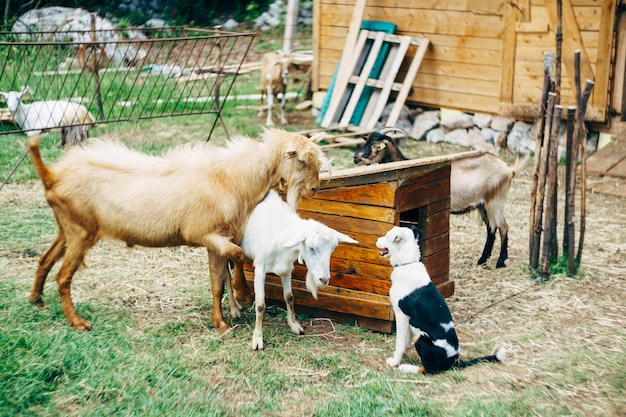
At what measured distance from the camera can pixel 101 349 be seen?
497cm

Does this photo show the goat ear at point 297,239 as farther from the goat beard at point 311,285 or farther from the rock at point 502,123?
the rock at point 502,123

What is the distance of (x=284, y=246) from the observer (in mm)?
4934

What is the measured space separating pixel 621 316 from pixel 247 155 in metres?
3.24

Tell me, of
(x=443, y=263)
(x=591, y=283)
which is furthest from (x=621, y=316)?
(x=443, y=263)

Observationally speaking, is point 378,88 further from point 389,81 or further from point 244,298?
point 244,298

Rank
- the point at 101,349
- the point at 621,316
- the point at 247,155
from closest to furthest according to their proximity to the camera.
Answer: the point at 101,349, the point at 247,155, the point at 621,316

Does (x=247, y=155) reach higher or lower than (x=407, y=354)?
higher

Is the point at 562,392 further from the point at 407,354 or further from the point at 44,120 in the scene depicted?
the point at 44,120

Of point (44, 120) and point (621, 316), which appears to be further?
point (44, 120)

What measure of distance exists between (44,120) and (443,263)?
746 centimetres

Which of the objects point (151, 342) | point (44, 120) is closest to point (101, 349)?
point (151, 342)

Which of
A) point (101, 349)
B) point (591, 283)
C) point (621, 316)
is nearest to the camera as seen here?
point (101, 349)

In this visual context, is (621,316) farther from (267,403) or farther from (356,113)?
(356,113)

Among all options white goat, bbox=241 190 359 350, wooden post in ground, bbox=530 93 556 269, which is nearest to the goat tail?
white goat, bbox=241 190 359 350
